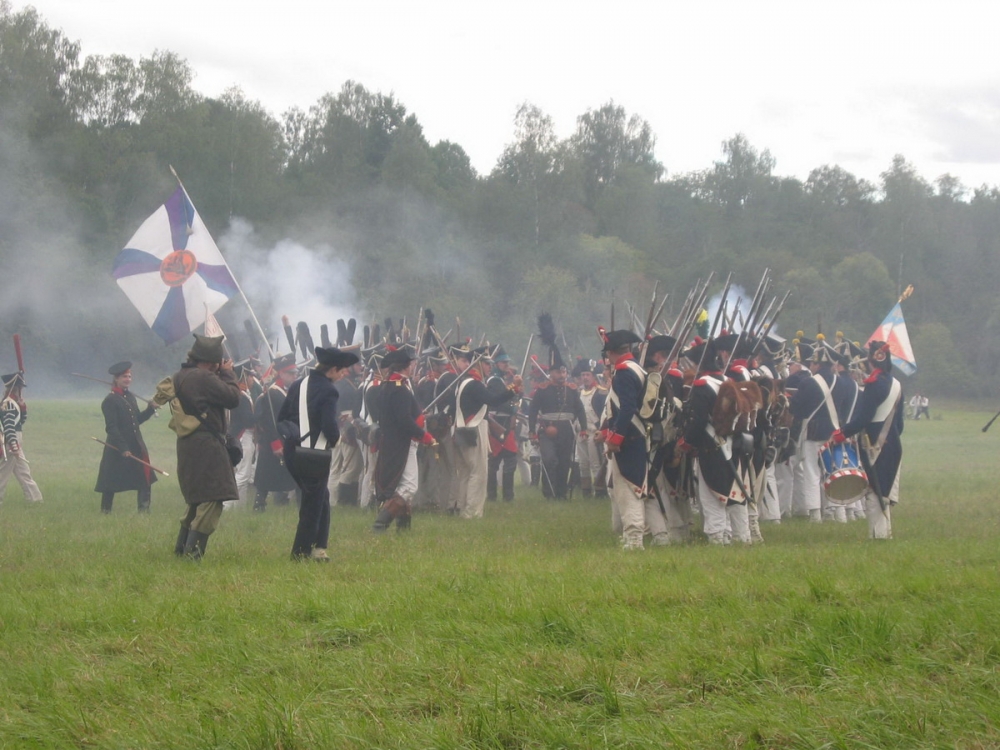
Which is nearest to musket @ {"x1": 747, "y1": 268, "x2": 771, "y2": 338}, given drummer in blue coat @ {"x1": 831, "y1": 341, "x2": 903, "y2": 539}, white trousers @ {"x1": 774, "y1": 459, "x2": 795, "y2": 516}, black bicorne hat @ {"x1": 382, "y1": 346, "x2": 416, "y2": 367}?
drummer in blue coat @ {"x1": 831, "y1": 341, "x2": 903, "y2": 539}

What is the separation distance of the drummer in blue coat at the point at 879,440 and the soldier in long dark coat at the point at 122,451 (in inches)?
297

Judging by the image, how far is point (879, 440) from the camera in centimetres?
1001

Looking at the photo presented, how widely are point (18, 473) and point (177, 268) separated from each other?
12.4ft

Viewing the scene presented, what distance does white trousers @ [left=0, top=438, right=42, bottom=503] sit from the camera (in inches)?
550

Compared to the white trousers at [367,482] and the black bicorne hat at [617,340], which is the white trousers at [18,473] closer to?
the white trousers at [367,482]

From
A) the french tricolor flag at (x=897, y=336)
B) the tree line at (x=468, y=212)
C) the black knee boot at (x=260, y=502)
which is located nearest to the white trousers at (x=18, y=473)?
the black knee boot at (x=260, y=502)

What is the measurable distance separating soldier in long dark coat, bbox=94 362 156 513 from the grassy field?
12.8ft

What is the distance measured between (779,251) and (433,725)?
55136mm

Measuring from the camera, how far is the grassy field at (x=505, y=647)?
430cm

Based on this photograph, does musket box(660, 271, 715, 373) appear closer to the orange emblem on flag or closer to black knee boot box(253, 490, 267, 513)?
the orange emblem on flag

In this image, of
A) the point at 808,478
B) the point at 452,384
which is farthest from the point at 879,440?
the point at 452,384

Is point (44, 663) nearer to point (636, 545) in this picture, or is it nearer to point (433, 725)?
point (433, 725)

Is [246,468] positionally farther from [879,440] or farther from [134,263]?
[879,440]

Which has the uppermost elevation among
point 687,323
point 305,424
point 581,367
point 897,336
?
point 897,336
